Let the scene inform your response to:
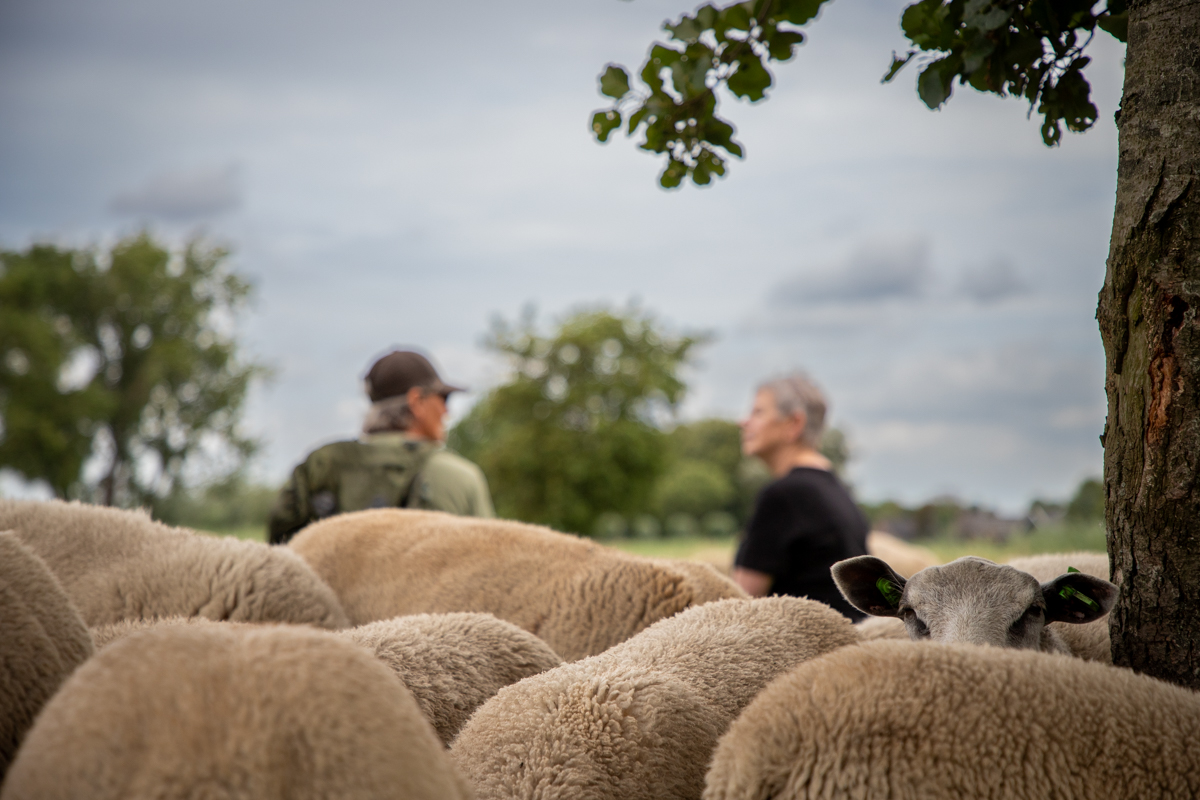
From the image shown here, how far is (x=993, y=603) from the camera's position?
2.94 meters

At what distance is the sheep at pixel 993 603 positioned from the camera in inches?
113

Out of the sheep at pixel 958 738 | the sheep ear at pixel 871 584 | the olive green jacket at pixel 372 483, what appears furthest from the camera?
the olive green jacket at pixel 372 483

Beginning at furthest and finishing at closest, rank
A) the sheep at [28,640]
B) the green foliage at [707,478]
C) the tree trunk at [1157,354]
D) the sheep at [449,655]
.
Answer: the green foliage at [707,478] < the sheep at [449,655] < the tree trunk at [1157,354] < the sheep at [28,640]

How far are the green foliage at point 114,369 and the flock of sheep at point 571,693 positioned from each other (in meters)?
37.5

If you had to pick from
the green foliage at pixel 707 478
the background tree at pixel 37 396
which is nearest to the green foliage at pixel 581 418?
the green foliage at pixel 707 478

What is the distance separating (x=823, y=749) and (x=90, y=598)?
2991 millimetres

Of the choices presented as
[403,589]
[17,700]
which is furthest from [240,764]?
[403,589]

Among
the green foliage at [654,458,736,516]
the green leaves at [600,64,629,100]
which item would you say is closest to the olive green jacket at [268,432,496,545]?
the green leaves at [600,64,629,100]

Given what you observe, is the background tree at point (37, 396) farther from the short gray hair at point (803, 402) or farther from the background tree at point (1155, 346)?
the background tree at point (1155, 346)

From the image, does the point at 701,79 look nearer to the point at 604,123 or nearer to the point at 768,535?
the point at 604,123

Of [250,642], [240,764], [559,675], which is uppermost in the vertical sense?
[250,642]

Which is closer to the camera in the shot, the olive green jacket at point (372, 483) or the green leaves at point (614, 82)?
the green leaves at point (614, 82)

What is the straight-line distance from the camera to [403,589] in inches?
167

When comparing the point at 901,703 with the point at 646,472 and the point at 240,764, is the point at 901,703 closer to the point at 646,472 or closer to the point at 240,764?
the point at 240,764
